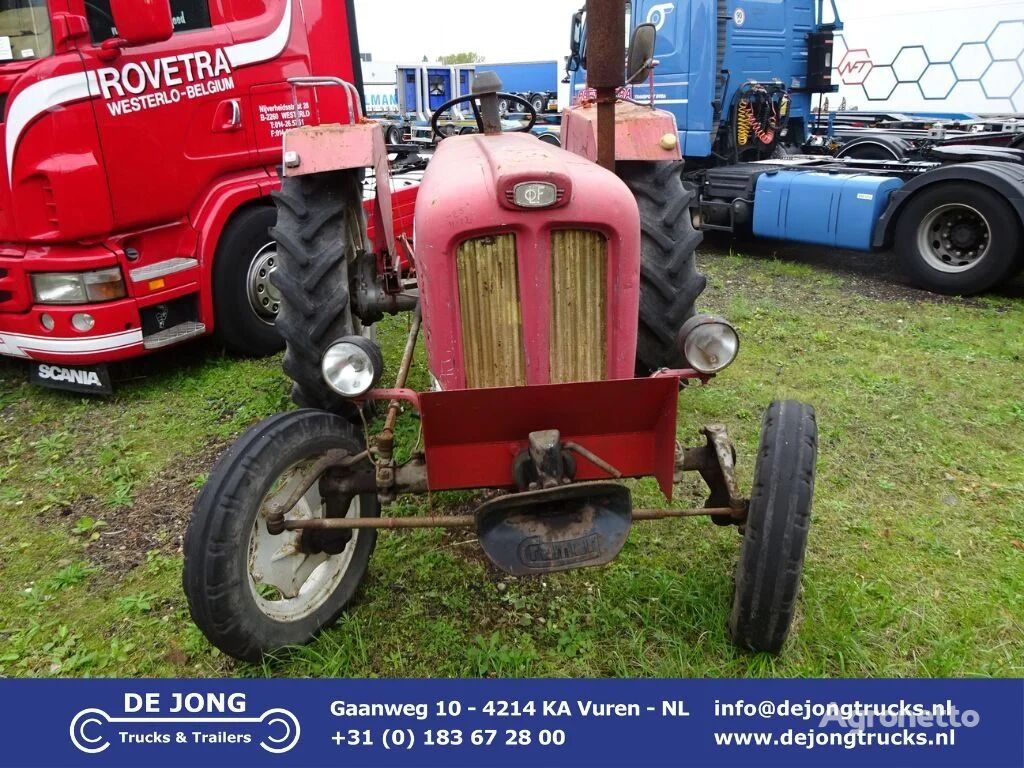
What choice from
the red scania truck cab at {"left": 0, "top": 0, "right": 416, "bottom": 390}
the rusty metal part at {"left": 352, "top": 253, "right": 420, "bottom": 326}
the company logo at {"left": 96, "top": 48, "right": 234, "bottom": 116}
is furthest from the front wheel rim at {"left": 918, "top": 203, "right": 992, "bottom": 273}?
the company logo at {"left": 96, "top": 48, "right": 234, "bottom": 116}

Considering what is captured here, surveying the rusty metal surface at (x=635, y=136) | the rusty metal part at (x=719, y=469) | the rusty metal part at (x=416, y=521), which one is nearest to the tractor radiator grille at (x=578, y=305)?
the rusty metal part at (x=719, y=469)

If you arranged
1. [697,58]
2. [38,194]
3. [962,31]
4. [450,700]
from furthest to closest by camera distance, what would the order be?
[962,31] < [697,58] < [38,194] < [450,700]

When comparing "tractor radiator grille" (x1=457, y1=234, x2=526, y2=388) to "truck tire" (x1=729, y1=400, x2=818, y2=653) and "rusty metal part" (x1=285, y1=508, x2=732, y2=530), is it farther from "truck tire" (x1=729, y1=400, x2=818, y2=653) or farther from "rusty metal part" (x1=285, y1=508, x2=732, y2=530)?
"truck tire" (x1=729, y1=400, x2=818, y2=653)

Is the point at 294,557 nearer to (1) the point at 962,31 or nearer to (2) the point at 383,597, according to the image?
(2) the point at 383,597

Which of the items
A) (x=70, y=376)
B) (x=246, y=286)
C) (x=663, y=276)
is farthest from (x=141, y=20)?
(x=663, y=276)

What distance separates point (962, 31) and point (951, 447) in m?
8.91

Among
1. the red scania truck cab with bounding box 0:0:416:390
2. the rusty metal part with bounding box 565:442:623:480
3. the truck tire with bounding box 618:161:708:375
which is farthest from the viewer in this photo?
the red scania truck cab with bounding box 0:0:416:390

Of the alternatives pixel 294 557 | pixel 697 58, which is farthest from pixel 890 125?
pixel 294 557

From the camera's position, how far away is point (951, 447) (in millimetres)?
3623

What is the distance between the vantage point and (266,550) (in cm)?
236

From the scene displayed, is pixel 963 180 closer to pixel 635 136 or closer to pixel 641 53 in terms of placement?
pixel 635 136

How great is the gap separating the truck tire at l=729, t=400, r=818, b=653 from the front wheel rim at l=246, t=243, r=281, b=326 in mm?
3619

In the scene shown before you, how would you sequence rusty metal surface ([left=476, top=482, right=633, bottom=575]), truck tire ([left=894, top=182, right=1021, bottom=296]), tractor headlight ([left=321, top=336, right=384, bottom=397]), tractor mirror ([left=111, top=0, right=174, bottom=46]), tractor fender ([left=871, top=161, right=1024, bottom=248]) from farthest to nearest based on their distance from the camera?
truck tire ([left=894, top=182, right=1021, bottom=296]), tractor fender ([left=871, top=161, right=1024, bottom=248]), tractor mirror ([left=111, top=0, right=174, bottom=46]), tractor headlight ([left=321, top=336, right=384, bottom=397]), rusty metal surface ([left=476, top=482, right=633, bottom=575])

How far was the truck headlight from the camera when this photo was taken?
13.1ft
